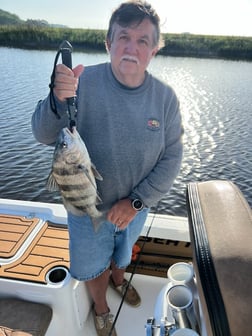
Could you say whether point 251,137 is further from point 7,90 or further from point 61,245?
point 7,90

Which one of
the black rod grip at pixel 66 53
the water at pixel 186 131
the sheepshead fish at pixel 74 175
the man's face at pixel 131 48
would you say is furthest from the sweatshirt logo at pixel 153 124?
the water at pixel 186 131

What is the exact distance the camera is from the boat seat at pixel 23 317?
1820mm

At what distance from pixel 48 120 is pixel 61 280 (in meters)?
1.11

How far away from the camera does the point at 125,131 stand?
1604mm

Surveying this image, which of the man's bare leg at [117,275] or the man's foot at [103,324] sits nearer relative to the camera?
the man's foot at [103,324]

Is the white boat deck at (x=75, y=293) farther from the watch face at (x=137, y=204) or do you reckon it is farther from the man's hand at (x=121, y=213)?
the watch face at (x=137, y=204)

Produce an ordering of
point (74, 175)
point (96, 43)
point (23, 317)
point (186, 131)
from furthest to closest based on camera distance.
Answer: point (96, 43) → point (186, 131) → point (23, 317) → point (74, 175)

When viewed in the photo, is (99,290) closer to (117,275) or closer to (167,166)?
(117,275)

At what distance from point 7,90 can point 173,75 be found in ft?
28.3

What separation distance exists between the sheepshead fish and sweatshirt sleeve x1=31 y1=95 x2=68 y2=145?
0.14 m

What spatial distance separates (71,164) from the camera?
139cm

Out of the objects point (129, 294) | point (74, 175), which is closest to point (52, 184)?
point (74, 175)

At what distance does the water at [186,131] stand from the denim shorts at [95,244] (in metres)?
4.65

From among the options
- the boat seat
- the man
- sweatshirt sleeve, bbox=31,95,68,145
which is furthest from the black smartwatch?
the boat seat
